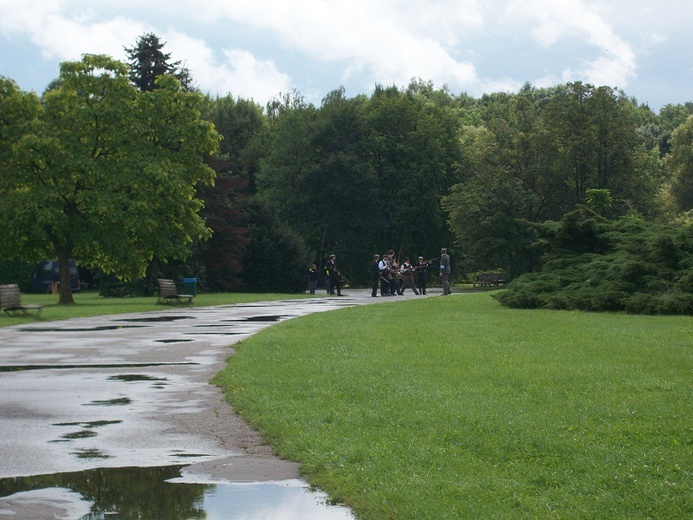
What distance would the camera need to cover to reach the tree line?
4181cm

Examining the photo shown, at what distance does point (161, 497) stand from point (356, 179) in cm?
7250

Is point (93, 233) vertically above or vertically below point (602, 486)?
above

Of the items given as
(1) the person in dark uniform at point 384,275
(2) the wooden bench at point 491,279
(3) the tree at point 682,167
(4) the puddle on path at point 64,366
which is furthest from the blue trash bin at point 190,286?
(3) the tree at point 682,167

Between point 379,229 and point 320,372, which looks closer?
point 320,372

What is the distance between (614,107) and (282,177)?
27.2 meters

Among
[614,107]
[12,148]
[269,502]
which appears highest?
[614,107]

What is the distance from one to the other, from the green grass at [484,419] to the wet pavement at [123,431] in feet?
1.16

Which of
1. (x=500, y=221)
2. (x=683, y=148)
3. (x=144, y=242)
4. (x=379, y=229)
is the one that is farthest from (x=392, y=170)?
(x=144, y=242)

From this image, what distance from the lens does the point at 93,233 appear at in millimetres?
39812

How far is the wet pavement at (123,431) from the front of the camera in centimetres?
730

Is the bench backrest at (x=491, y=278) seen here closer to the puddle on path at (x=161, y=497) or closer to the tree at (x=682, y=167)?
the tree at (x=682, y=167)

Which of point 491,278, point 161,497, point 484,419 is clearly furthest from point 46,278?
point 161,497

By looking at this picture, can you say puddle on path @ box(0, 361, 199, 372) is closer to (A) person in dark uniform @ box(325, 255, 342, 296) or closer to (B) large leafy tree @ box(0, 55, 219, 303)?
(B) large leafy tree @ box(0, 55, 219, 303)

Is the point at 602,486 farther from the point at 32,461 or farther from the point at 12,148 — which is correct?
the point at 12,148
